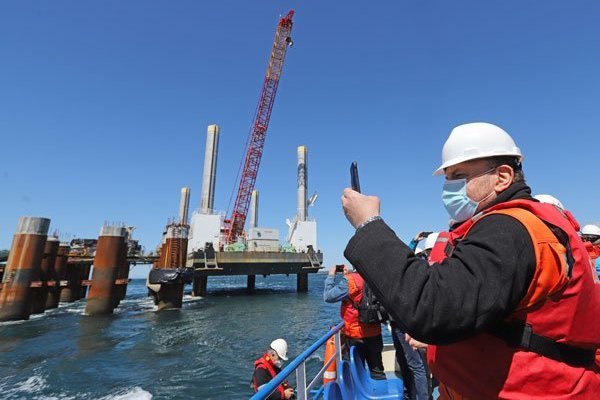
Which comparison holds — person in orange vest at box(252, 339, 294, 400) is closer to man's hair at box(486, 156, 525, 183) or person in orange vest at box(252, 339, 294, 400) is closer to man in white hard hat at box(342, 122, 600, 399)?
man in white hard hat at box(342, 122, 600, 399)

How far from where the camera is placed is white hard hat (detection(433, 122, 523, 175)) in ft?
4.44

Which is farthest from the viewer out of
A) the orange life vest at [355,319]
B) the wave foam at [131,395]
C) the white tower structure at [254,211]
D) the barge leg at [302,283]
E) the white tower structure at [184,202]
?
the white tower structure at [254,211]

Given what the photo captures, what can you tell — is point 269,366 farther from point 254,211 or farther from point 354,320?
point 254,211

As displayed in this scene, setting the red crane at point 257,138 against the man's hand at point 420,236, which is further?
the red crane at point 257,138

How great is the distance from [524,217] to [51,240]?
2508cm

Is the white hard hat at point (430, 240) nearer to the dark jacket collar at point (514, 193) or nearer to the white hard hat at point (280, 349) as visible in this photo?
the white hard hat at point (280, 349)

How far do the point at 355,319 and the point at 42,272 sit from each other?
69.5 feet

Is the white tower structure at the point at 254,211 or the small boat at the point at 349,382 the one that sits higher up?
the white tower structure at the point at 254,211

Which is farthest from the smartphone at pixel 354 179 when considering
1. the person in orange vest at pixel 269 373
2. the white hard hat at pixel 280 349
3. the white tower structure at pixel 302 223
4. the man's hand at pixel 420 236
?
the white tower structure at pixel 302 223

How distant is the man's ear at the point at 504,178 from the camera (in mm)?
1306

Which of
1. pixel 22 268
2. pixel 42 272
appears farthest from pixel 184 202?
pixel 22 268

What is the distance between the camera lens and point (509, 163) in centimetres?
136

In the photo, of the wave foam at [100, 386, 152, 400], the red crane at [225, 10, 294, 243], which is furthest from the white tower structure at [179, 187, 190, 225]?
the wave foam at [100, 386, 152, 400]

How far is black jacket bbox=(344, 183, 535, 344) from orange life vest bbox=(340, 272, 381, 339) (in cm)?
374
